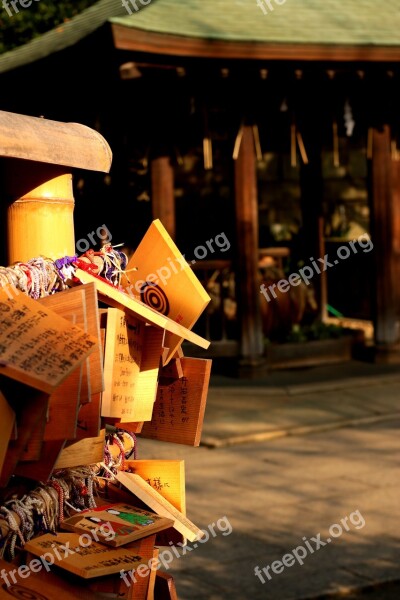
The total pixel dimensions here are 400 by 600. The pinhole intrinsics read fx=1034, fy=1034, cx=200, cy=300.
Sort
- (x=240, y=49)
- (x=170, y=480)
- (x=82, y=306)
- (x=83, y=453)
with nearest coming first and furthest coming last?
(x=82, y=306), (x=83, y=453), (x=170, y=480), (x=240, y=49)

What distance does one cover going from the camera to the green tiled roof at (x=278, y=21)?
1004 centimetres

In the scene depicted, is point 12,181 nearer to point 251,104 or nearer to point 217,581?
point 217,581

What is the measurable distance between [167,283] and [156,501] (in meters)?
0.49

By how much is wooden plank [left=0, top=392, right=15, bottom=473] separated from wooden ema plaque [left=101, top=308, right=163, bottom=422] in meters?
0.34

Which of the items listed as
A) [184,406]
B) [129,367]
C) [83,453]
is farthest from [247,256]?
[83,453]

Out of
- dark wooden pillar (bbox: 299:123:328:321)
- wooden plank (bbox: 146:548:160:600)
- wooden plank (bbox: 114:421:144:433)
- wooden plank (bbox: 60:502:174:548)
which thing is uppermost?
wooden plank (bbox: 114:421:144:433)

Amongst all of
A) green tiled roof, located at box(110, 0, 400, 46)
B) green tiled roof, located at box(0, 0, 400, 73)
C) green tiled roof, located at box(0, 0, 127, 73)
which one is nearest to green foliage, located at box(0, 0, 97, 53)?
green tiled roof, located at box(0, 0, 127, 73)

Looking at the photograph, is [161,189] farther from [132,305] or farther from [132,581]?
[132,581]

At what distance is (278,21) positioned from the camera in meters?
11.0

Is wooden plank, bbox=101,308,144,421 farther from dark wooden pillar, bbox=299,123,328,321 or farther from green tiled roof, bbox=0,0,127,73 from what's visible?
dark wooden pillar, bbox=299,123,328,321

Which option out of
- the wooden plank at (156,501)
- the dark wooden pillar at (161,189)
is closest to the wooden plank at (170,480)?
the wooden plank at (156,501)

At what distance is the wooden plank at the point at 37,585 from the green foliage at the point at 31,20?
1765cm

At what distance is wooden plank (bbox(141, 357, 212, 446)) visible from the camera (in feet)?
7.93

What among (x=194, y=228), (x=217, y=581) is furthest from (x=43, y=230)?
(x=194, y=228)
